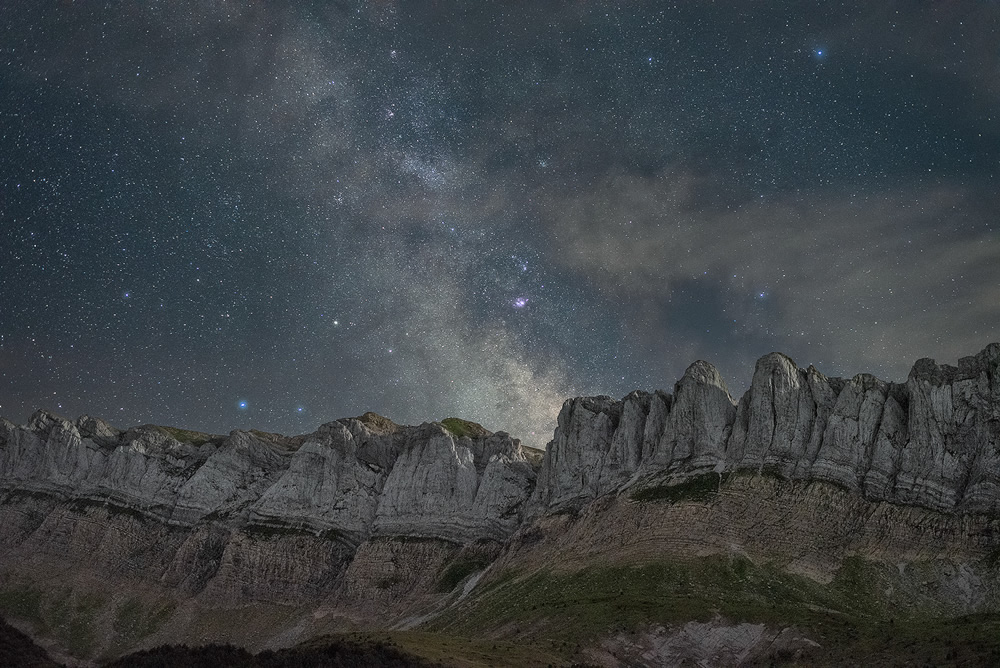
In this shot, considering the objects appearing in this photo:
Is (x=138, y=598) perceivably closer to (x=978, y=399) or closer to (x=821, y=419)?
(x=821, y=419)

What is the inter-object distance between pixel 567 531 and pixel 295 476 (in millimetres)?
55495

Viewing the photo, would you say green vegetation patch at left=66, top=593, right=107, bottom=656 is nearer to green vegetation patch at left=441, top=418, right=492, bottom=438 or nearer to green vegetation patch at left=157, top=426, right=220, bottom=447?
green vegetation patch at left=157, top=426, right=220, bottom=447

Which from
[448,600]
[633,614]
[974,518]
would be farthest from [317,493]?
[974,518]

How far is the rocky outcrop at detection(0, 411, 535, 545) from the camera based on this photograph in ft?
415

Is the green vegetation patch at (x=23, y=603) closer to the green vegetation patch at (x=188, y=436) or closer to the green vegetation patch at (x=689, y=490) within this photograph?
the green vegetation patch at (x=188, y=436)

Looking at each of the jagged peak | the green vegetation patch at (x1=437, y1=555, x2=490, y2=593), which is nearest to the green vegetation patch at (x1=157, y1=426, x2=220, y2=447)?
the jagged peak

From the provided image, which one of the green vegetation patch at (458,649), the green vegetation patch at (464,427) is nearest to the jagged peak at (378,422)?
the green vegetation patch at (464,427)

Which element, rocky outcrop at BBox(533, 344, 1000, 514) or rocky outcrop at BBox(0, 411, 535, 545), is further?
rocky outcrop at BBox(0, 411, 535, 545)

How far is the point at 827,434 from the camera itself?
88.6 m

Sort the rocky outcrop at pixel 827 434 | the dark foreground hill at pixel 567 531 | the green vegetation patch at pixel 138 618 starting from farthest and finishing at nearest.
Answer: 1. the green vegetation patch at pixel 138 618
2. the rocky outcrop at pixel 827 434
3. the dark foreground hill at pixel 567 531

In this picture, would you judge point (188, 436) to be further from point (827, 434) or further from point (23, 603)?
point (827, 434)

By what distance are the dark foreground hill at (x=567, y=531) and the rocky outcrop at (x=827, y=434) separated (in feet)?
0.89

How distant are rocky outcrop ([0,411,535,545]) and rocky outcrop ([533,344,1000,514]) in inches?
795

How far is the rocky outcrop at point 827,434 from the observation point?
266ft
